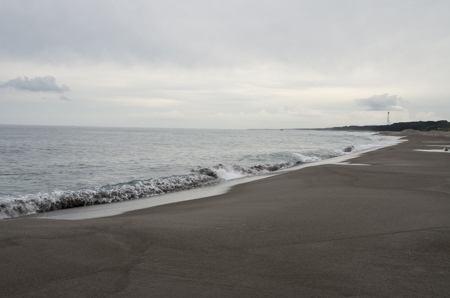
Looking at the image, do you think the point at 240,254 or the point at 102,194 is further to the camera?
the point at 102,194

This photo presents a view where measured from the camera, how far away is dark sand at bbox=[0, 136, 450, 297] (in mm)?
2992

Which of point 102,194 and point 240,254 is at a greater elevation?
point 240,254

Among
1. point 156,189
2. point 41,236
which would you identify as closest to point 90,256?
point 41,236

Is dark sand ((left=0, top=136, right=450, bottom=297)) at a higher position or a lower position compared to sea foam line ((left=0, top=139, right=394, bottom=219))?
higher

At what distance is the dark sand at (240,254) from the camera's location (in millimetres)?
2992

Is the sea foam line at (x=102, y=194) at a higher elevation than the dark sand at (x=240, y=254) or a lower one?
lower

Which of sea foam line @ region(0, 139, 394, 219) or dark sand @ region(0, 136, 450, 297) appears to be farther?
sea foam line @ region(0, 139, 394, 219)

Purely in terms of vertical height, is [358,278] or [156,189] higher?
[358,278]

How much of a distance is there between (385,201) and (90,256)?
638 cm

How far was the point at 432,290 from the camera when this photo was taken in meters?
2.92

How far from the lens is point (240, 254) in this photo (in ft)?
12.7

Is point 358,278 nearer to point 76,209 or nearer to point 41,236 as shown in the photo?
point 41,236

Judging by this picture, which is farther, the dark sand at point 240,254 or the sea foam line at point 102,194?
the sea foam line at point 102,194

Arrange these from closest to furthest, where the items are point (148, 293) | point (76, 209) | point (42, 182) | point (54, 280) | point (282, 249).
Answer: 1. point (148, 293)
2. point (54, 280)
3. point (282, 249)
4. point (76, 209)
5. point (42, 182)
